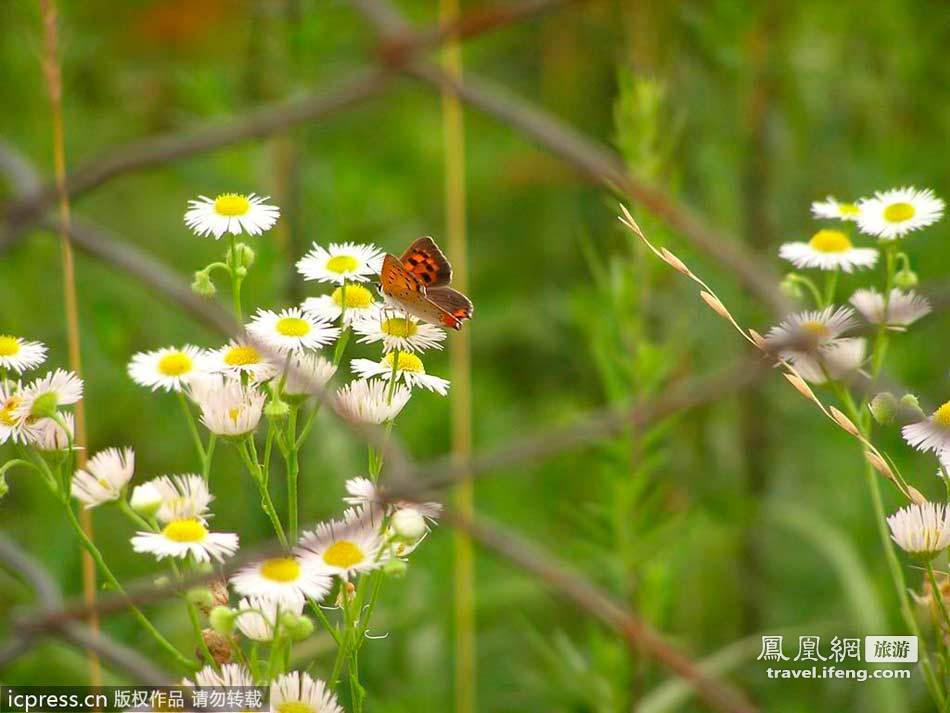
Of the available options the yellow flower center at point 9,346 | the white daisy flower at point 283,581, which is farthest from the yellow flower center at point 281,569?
the yellow flower center at point 9,346

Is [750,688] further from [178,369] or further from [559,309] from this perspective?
[178,369]

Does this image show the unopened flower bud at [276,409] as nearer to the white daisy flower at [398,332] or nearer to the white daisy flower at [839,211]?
the white daisy flower at [398,332]

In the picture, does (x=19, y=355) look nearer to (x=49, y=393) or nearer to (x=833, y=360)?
(x=49, y=393)

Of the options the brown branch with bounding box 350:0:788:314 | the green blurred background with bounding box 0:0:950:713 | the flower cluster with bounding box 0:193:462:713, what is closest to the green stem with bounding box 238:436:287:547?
the flower cluster with bounding box 0:193:462:713

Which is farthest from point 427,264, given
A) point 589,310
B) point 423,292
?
point 589,310

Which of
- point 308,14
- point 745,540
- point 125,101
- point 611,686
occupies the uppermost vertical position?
point 125,101

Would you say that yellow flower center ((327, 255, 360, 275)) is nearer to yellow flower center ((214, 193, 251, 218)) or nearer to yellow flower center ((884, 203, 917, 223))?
yellow flower center ((214, 193, 251, 218))

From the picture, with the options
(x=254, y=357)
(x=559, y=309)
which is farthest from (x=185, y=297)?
(x=559, y=309)

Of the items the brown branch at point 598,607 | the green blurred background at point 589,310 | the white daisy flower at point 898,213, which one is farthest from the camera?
the green blurred background at point 589,310
